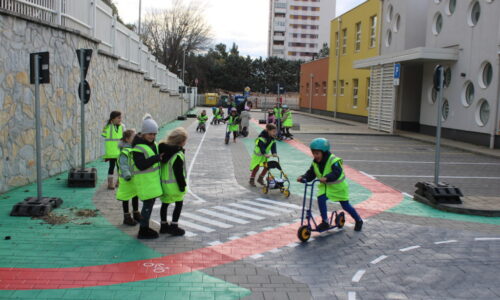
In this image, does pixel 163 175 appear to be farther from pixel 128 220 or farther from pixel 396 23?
pixel 396 23

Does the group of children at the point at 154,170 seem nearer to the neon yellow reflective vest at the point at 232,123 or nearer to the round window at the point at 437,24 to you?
the neon yellow reflective vest at the point at 232,123

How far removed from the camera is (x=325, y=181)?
722 centimetres

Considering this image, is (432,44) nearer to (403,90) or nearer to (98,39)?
(403,90)

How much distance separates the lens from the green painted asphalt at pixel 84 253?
505cm

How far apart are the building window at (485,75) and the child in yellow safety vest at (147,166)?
1799cm

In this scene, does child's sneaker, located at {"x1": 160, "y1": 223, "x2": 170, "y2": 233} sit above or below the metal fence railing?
below

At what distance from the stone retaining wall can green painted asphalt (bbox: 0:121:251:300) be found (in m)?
1.24

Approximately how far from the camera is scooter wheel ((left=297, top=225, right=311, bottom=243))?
7.03 m

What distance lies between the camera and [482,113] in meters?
21.2

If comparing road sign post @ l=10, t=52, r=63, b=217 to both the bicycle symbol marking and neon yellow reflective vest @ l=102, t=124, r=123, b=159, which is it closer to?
neon yellow reflective vest @ l=102, t=124, r=123, b=159

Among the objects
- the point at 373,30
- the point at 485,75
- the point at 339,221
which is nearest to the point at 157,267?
the point at 339,221

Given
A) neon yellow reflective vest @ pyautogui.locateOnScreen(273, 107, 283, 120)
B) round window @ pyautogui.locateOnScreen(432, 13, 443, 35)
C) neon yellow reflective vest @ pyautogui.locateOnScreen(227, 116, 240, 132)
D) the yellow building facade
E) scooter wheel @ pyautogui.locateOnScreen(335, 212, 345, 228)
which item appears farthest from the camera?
the yellow building facade

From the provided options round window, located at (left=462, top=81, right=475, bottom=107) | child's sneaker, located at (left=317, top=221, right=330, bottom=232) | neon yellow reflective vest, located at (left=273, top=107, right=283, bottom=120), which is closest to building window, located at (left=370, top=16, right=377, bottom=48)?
round window, located at (left=462, top=81, right=475, bottom=107)

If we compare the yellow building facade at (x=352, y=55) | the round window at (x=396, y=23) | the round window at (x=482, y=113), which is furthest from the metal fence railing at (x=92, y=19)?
the yellow building facade at (x=352, y=55)
